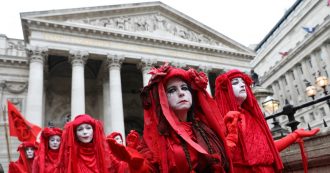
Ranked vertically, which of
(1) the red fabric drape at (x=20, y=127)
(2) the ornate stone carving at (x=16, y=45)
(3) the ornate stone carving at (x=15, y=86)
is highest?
(2) the ornate stone carving at (x=16, y=45)

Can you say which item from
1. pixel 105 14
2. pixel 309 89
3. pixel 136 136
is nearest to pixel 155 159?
pixel 136 136

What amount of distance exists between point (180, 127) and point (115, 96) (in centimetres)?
1984

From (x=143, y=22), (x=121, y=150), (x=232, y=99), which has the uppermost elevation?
(x=143, y=22)

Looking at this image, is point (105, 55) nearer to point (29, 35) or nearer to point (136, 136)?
point (29, 35)

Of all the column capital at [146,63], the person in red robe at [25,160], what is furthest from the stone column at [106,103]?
the person in red robe at [25,160]

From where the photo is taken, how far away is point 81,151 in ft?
14.0

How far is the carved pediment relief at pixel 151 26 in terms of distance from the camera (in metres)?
24.5

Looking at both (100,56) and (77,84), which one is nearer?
(77,84)

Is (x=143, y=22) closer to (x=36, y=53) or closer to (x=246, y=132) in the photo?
(x=36, y=53)

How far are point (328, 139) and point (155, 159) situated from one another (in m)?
2.58

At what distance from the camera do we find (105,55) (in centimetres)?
2319

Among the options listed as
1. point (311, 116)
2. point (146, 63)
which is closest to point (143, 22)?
point (146, 63)

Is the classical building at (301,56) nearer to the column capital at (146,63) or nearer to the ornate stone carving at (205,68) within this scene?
the ornate stone carving at (205,68)

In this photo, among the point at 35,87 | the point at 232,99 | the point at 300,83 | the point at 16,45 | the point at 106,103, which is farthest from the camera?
the point at 300,83
